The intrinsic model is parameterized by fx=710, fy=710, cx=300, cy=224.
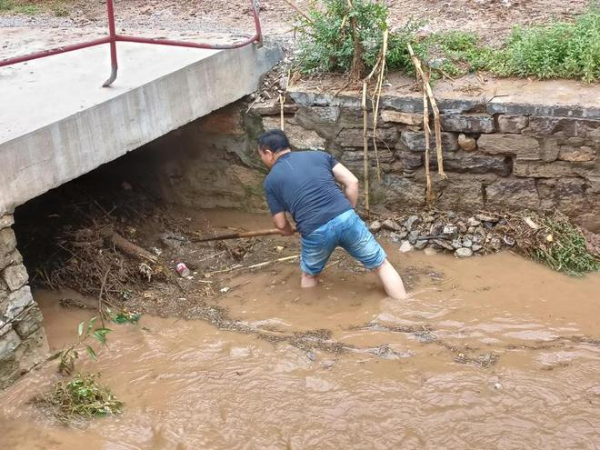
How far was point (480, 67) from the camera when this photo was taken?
5.70 m

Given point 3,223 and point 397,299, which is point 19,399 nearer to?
point 3,223

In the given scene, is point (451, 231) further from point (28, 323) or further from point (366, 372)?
point (28, 323)

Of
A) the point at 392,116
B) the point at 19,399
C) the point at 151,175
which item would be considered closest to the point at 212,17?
the point at 151,175

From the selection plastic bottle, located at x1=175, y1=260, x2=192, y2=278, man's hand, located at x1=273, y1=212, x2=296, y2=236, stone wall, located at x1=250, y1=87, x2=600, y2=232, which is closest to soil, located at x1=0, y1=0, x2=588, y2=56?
stone wall, located at x1=250, y1=87, x2=600, y2=232

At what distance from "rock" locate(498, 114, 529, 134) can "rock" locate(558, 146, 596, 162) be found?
33cm

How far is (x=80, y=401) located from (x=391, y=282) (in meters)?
2.20

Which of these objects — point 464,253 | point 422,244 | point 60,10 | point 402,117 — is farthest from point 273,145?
point 60,10

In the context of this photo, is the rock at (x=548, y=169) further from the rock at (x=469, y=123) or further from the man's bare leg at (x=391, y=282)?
the man's bare leg at (x=391, y=282)

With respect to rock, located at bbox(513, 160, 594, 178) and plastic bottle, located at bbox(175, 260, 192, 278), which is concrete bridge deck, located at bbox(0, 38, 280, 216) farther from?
rock, located at bbox(513, 160, 594, 178)

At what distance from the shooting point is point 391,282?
5.00m

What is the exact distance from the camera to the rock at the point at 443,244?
18.1 feet

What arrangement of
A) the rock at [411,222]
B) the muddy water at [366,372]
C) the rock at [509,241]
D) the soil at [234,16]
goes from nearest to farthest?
the muddy water at [366,372] < the rock at [509,241] < the rock at [411,222] < the soil at [234,16]

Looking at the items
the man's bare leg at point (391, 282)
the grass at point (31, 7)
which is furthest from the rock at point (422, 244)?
the grass at point (31, 7)

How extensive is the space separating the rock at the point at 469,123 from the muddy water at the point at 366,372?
0.99 meters
